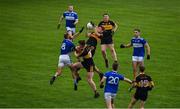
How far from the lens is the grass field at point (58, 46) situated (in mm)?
21406

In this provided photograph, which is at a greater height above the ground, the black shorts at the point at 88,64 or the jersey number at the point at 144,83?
Result: the jersey number at the point at 144,83

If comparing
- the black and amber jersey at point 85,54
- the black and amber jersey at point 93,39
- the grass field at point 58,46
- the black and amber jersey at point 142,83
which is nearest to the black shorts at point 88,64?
the black and amber jersey at point 85,54

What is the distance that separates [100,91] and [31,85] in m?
3.19

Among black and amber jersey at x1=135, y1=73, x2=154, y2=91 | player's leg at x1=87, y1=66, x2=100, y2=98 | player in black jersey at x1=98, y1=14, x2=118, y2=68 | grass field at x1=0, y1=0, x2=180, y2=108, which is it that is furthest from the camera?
player in black jersey at x1=98, y1=14, x2=118, y2=68

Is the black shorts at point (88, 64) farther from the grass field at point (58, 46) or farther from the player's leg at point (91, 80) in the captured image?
the grass field at point (58, 46)

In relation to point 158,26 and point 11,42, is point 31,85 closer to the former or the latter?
point 11,42

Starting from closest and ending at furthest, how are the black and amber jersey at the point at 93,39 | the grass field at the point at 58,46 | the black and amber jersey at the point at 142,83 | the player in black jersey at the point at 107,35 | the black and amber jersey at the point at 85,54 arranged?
the black and amber jersey at the point at 142,83 → the black and amber jersey at the point at 85,54 → the grass field at the point at 58,46 → the black and amber jersey at the point at 93,39 → the player in black jersey at the point at 107,35

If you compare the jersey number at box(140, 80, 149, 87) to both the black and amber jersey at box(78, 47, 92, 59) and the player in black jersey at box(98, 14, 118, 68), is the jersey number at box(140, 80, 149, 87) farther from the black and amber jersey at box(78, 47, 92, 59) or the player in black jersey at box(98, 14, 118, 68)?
the player in black jersey at box(98, 14, 118, 68)

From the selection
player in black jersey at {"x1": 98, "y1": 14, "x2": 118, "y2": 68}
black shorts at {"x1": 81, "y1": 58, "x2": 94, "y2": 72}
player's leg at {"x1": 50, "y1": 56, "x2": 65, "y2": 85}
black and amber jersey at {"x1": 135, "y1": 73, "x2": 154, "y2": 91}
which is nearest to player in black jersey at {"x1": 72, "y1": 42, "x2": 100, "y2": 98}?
black shorts at {"x1": 81, "y1": 58, "x2": 94, "y2": 72}

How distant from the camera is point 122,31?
3372cm

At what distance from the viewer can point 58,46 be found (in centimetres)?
2994

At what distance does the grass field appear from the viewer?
2141cm

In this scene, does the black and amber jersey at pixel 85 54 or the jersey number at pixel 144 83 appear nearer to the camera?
the jersey number at pixel 144 83

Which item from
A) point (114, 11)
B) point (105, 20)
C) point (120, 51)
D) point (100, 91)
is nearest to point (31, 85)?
point (100, 91)
